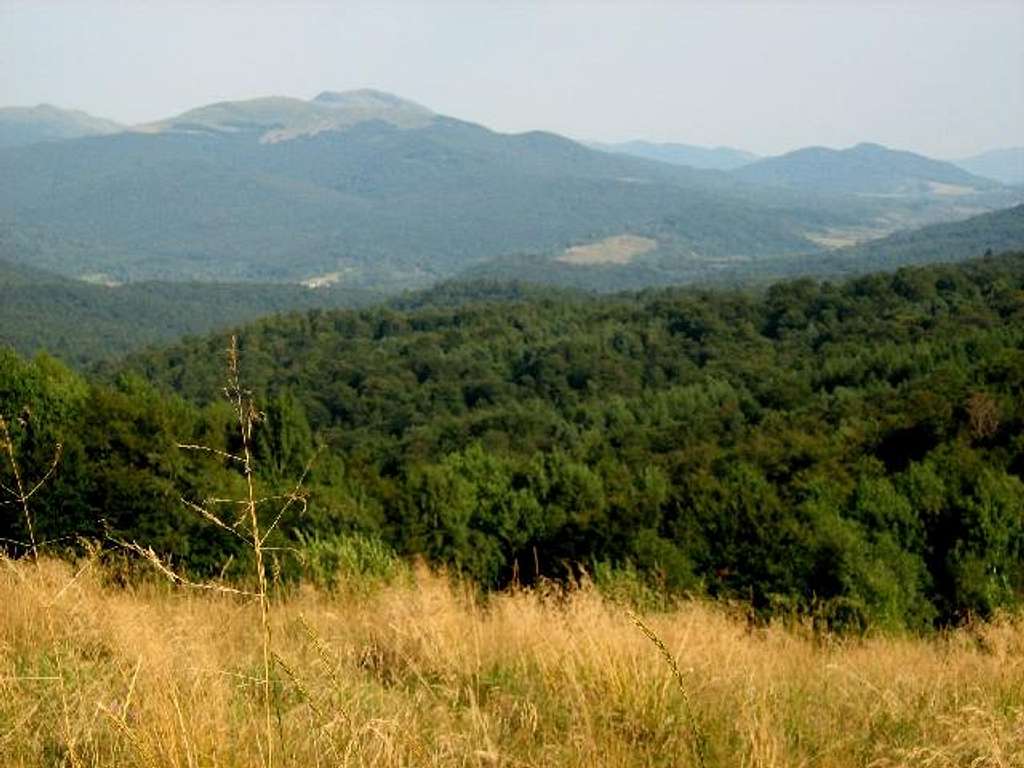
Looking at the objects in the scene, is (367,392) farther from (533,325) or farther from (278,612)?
(278,612)

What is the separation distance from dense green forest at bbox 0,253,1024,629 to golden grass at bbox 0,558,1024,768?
669 millimetres

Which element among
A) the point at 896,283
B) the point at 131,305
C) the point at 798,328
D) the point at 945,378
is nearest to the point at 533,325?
the point at 798,328

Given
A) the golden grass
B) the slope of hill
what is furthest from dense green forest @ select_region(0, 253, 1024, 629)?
the slope of hill

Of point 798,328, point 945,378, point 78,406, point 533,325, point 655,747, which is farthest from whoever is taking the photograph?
point 533,325

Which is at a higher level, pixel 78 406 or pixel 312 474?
pixel 78 406

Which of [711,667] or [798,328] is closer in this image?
[711,667]

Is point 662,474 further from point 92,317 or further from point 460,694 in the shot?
point 92,317

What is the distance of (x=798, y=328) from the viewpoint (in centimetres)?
8119

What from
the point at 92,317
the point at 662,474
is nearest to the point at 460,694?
the point at 662,474

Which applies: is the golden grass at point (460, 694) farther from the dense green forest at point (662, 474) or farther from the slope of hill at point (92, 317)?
the slope of hill at point (92, 317)

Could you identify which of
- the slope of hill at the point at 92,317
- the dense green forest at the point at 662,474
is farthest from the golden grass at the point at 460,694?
the slope of hill at the point at 92,317

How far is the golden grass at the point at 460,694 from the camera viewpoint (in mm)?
2809

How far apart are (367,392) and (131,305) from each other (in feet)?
438

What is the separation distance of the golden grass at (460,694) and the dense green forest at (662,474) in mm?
669
